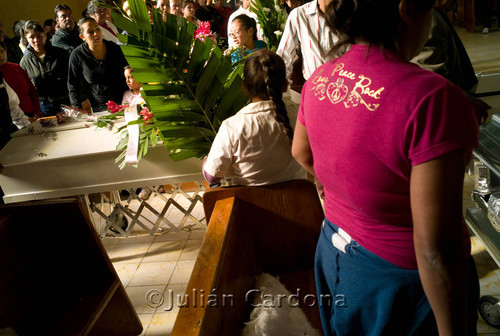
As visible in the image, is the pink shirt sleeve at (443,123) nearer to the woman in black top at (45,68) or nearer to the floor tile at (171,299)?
the floor tile at (171,299)

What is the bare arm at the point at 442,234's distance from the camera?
2.20 feet

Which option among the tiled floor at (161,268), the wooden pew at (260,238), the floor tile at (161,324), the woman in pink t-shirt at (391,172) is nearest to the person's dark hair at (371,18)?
the woman in pink t-shirt at (391,172)

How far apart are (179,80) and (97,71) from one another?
183 centimetres

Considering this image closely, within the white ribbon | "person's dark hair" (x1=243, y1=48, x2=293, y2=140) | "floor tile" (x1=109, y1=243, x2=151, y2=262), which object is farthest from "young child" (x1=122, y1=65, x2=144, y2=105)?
"person's dark hair" (x1=243, y1=48, x2=293, y2=140)

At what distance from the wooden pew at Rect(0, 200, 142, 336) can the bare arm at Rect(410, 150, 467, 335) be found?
162 cm

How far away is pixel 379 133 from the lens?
0.73m

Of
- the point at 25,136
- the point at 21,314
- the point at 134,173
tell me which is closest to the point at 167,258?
the point at 134,173

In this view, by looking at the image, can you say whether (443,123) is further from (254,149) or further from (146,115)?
(146,115)

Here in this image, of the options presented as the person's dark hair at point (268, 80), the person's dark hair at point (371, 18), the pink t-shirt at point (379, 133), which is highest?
the person's dark hair at point (371, 18)

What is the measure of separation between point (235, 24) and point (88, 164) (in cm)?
183

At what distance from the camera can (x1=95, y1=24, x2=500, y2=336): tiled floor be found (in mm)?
2265

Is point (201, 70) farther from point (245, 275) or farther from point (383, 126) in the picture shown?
point (383, 126)

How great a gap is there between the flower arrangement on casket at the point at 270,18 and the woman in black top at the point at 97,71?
1.42 meters

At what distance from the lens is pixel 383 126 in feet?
2.34
